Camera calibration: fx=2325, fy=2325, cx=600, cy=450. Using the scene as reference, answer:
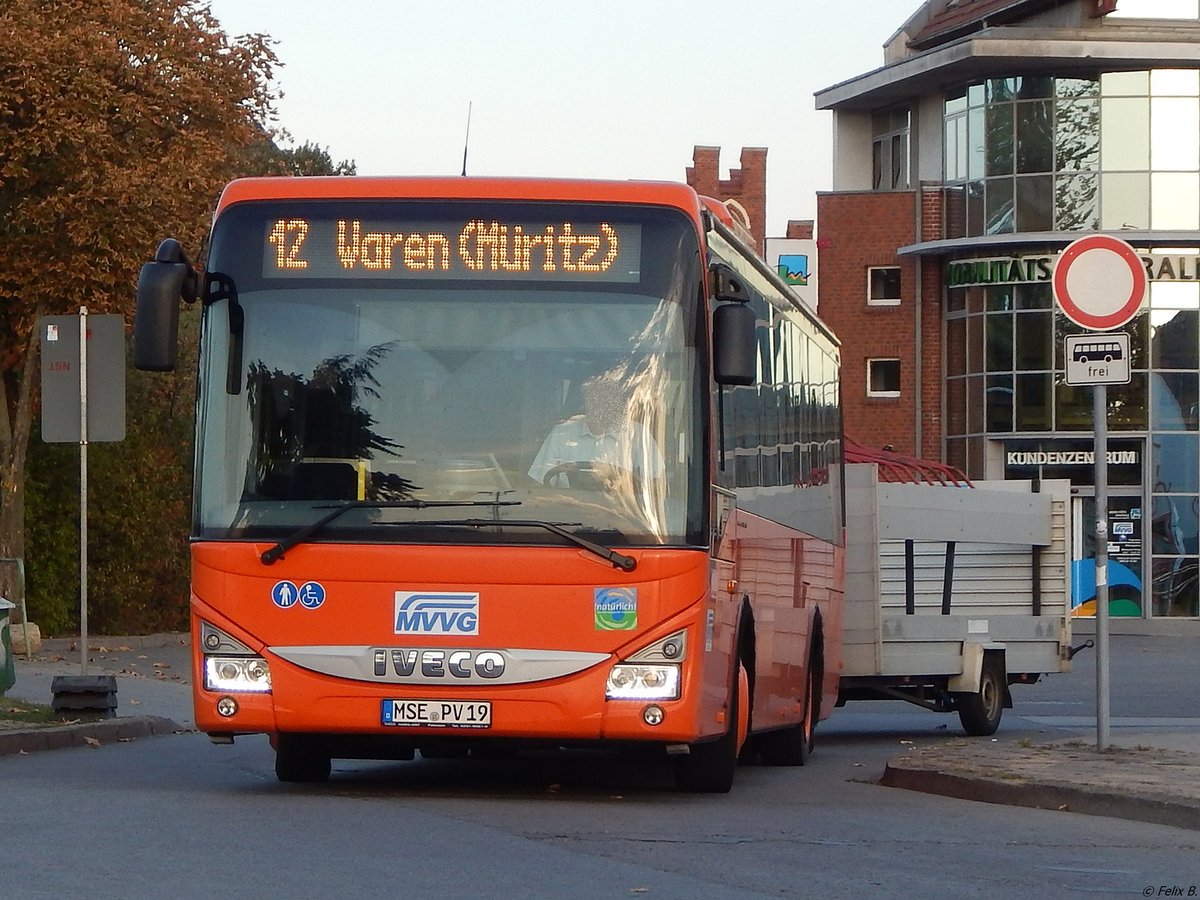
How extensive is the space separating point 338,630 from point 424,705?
0.55 meters

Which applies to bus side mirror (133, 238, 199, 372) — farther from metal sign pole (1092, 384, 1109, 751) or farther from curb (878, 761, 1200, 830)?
metal sign pole (1092, 384, 1109, 751)

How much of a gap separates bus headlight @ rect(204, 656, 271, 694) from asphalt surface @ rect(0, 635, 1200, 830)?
4.00m

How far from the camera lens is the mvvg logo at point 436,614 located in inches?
438

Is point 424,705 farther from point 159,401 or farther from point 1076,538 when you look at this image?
point 1076,538

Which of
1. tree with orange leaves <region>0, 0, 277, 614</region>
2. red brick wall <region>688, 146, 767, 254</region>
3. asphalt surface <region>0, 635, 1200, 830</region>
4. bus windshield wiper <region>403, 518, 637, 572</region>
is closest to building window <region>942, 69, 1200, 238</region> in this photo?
red brick wall <region>688, 146, 767, 254</region>

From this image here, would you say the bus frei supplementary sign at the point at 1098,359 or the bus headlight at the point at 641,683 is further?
the bus frei supplementary sign at the point at 1098,359

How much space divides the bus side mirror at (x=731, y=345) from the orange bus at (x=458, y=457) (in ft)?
0.04

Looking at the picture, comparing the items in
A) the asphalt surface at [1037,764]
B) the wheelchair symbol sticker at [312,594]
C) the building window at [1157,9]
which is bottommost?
the asphalt surface at [1037,764]

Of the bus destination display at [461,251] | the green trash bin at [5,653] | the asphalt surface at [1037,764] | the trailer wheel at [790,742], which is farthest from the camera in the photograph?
the green trash bin at [5,653]

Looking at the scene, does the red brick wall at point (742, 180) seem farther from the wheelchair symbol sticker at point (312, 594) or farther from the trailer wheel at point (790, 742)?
the wheelchair symbol sticker at point (312, 594)

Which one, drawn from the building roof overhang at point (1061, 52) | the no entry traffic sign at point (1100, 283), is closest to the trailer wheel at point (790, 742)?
the no entry traffic sign at point (1100, 283)

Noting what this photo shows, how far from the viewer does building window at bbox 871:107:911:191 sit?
53688 millimetres

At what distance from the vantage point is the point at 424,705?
36.4 ft

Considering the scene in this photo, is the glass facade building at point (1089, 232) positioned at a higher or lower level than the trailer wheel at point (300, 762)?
higher
